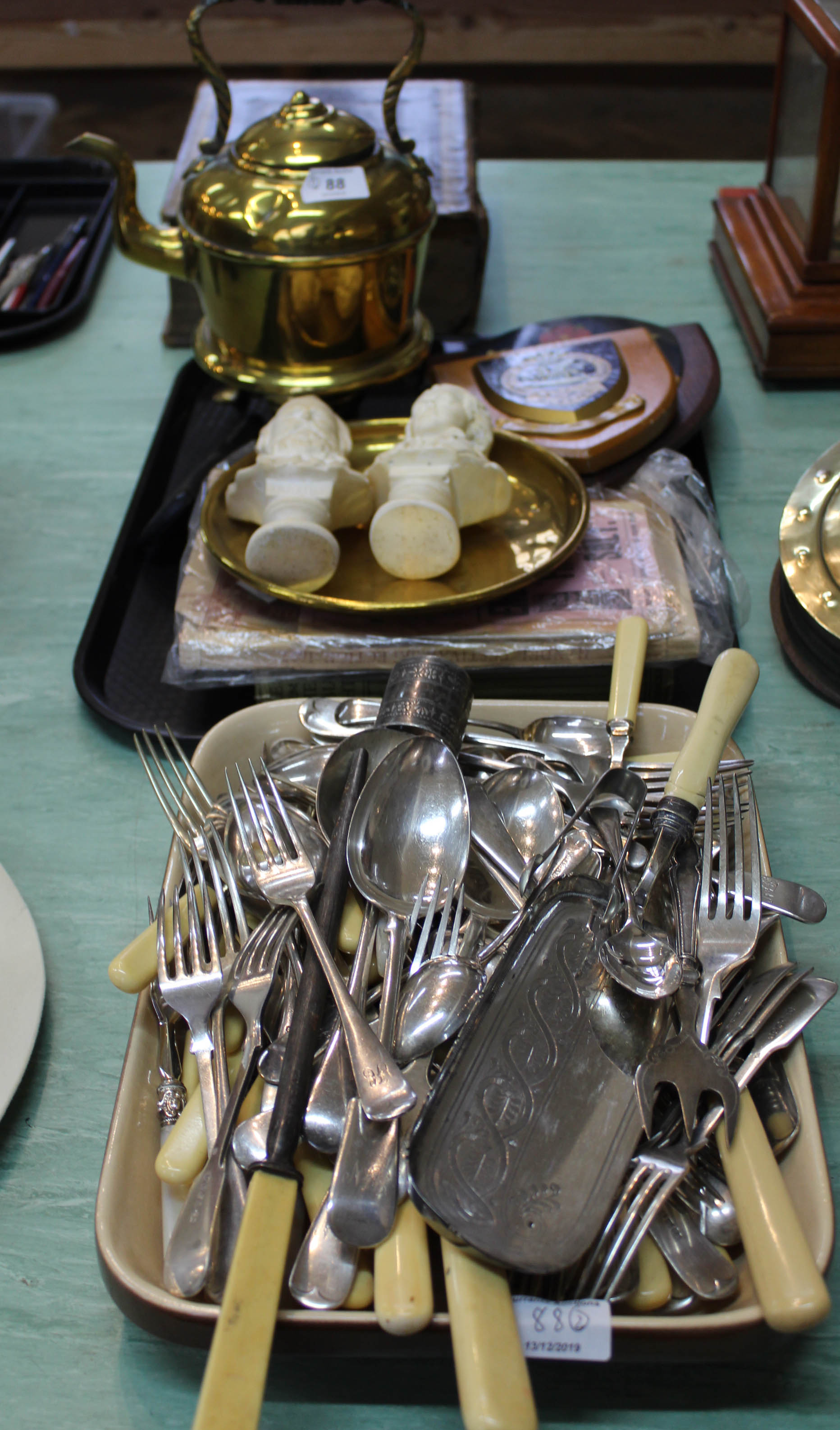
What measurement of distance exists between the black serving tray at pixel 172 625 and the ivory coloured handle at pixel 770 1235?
349 millimetres

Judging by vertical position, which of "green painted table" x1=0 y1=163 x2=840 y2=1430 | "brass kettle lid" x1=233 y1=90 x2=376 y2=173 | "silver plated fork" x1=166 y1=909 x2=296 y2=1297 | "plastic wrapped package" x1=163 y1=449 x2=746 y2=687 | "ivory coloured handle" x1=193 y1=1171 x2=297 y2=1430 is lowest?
"green painted table" x1=0 y1=163 x2=840 y2=1430

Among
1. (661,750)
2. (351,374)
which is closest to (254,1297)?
(661,750)

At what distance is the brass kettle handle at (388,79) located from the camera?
2.69ft

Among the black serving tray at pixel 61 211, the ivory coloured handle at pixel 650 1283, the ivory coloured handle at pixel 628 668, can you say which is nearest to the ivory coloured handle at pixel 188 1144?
the ivory coloured handle at pixel 650 1283

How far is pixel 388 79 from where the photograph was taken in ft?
2.79

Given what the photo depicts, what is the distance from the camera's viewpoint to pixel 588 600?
71cm

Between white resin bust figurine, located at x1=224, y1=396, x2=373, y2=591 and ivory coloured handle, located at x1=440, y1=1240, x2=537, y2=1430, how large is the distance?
0.44 meters

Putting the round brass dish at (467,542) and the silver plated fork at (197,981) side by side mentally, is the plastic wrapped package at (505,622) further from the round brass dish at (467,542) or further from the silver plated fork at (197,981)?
the silver plated fork at (197,981)

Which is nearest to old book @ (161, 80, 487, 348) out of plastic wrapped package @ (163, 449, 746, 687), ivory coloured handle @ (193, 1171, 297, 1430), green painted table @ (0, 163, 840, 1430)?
green painted table @ (0, 163, 840, 1430)

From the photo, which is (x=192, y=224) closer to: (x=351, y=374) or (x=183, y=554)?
(x=351, y=374)

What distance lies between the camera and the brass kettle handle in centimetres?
82

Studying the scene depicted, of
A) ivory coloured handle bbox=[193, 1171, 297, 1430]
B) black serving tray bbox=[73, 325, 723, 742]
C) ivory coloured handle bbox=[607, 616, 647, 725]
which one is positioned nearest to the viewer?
ivory coloured handle bbox=[193, 1171, 297, 1430]

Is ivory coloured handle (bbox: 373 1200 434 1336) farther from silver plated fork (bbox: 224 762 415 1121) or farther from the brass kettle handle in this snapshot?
the brass kettle handle

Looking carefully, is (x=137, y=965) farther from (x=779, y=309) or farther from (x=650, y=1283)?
(x=779, y=309)
